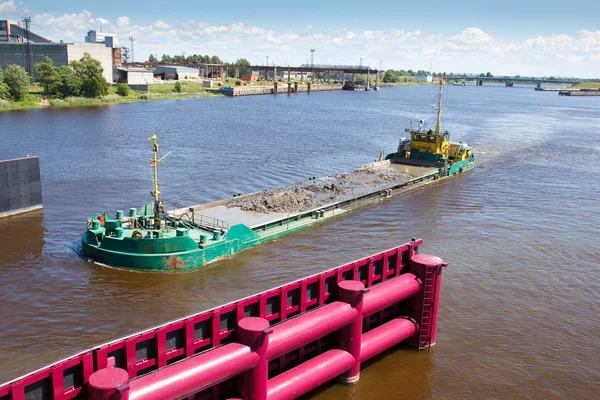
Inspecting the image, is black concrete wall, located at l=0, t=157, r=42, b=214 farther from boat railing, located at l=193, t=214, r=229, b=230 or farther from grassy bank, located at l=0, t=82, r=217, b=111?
grassy bank, located at l=0, t=82, r=217, b=111

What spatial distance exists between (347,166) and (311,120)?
4427 centimetres

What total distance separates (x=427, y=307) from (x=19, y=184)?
26.5m

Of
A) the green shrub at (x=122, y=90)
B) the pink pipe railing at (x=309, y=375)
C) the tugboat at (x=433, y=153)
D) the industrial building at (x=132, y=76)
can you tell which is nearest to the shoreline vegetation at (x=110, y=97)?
the green shrub at (x=122, y=90)

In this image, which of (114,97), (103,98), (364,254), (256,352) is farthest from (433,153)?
(114,97)

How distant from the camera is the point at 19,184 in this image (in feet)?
109

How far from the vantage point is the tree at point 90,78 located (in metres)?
106

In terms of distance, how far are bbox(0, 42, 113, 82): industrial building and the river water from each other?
230 ft

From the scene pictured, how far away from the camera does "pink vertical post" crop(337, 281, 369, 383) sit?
16031 millimetres

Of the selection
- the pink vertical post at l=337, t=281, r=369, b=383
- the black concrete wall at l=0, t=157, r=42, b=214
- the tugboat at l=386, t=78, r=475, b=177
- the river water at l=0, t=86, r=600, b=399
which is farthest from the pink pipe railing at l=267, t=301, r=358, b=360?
the tugboat at l=386, t=78, r=475, b=177

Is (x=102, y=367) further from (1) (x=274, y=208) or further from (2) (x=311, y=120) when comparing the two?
(2) (x=311, y=120)

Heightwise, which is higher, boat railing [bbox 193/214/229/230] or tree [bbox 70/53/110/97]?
tree [bbox 70/53/110/97]

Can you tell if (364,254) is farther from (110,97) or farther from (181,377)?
(110,97)

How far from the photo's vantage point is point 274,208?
32.5 metres

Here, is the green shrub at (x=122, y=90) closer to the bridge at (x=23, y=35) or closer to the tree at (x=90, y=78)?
the tree at (x=90, y=78)
